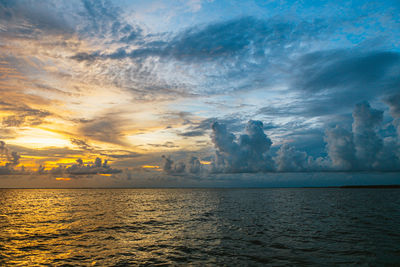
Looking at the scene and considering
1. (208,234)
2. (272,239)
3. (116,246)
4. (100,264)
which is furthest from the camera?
(208,234)

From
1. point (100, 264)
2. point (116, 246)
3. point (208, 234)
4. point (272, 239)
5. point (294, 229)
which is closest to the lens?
point (100, 264)

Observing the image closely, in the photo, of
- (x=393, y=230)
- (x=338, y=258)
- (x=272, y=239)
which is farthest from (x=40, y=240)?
(x=393, y=230)

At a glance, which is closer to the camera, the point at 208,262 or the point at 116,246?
the point at 208,262

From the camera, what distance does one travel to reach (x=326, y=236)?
1160 inches

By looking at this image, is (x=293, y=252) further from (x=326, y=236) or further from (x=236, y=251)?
(x=326, y=236)

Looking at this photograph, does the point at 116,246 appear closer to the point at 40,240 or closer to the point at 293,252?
the point at 40,240

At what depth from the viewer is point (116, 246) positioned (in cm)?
2533

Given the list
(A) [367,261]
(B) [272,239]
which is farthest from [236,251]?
(A) [367,261]

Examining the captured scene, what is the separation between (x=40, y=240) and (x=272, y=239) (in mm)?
27130

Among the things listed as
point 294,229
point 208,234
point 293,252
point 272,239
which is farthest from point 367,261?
point 208,234

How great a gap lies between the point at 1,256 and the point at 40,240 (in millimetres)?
6646

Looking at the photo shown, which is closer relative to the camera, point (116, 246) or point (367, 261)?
point (367, 261)

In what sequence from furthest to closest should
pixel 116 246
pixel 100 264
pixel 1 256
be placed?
pixel 116 246 < pixel 1 256 < pixel 100 264

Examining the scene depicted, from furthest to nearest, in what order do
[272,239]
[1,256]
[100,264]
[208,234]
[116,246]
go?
[208,234] < [272,239] < [116,246] < [1,256] < [100,264]
